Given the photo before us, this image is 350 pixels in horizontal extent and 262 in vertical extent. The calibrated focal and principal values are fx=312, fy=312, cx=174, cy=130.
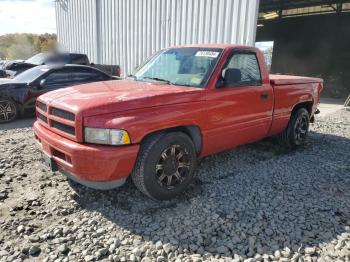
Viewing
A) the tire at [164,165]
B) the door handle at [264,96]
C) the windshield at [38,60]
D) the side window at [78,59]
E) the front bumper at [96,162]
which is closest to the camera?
the front bumper at [96,162]

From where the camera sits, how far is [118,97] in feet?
10.5

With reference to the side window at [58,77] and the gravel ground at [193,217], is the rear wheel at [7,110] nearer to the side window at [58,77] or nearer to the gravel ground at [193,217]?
the side window at [58,77]

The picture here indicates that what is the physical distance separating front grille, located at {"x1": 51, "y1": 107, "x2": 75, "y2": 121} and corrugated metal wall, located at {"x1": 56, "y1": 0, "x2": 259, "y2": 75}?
6675 mm

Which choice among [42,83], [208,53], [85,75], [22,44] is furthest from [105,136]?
[22,44]

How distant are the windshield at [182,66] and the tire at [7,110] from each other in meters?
4.53

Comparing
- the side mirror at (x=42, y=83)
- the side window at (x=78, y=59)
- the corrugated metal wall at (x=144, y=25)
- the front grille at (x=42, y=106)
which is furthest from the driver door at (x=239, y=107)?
the side window at (x=78, y=59)

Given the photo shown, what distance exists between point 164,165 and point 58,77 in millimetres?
5990

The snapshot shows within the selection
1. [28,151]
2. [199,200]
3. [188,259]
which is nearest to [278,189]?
[199,200]

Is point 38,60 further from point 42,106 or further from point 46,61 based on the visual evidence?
point 42,106

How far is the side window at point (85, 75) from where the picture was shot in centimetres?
866

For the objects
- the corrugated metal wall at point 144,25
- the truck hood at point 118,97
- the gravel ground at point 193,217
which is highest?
the corrugated metal wall at point 144,25

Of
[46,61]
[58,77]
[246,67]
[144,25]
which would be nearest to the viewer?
[246,67]

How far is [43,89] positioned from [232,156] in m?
5.32

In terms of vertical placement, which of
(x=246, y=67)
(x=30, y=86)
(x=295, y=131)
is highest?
(x=246, y=67)
